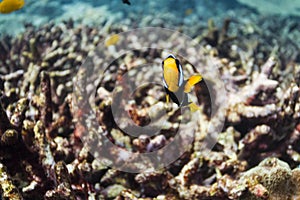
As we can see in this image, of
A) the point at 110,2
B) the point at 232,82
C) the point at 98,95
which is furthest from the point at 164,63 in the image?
the point at 110,2

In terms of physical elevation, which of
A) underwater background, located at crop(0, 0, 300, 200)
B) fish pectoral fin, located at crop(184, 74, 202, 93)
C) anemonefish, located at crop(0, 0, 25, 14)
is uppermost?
fish pectoral fin, located at crop(184, 74, 202, 93)

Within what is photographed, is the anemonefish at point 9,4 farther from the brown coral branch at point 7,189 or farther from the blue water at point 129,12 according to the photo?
the blue water at point 129,12

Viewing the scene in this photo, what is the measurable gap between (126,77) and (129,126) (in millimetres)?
768

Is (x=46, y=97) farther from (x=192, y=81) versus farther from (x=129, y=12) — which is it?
(x=129, y=12)

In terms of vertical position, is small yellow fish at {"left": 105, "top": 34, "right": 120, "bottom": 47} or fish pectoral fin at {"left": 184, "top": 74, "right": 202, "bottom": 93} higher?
fish pectoral fin at {"left": 184, "top": 74, "right": 202, "bottom": 93}

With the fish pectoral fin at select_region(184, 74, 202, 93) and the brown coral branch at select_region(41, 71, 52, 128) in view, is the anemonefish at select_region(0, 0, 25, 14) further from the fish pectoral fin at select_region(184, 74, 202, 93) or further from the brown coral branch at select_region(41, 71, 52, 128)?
the fish pectoral fin at select_region(184, 74, 202, 93)

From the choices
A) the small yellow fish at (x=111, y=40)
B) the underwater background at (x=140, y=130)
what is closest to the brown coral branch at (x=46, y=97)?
the underwater background at (x=140, y=130)

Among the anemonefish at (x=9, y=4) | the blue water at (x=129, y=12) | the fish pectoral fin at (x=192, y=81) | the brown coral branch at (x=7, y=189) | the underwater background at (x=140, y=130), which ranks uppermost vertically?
the fish pectoral fin at (x=192, y=81)

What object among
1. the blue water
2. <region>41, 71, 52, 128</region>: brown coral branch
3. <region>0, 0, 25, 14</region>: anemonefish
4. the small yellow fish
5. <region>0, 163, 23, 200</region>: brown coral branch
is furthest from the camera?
the blue water

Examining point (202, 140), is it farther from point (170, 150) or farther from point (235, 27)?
point (235, 27)

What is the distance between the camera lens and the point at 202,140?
2.78 m

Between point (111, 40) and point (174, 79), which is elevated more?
point (174, 79)

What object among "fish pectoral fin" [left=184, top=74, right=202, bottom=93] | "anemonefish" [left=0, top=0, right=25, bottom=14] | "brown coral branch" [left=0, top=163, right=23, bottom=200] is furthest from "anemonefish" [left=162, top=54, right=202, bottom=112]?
"anemonefish" [left=0, top=0, right=25, bottom=14]

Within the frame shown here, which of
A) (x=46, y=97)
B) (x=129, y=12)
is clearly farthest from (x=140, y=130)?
(x=129, y=12)
